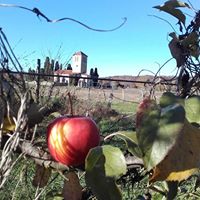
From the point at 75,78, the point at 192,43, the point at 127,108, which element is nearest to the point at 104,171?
the point at 192,43

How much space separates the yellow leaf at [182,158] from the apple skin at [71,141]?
0.37 ft

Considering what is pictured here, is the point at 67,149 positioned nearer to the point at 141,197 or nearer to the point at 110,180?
the point at 110,180

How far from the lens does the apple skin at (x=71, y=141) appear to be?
1.97 ft

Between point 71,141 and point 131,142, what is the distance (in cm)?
9

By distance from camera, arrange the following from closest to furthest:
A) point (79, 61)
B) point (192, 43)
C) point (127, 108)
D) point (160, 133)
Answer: point (160, 133)
point (192, 43)
point (79, 61)
point (127, 108)

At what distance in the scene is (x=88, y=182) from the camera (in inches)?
22.2

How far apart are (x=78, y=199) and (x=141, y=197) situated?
0.25 m

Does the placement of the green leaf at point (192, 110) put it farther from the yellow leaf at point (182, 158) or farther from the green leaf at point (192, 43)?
the green leaf at point (192, 43)

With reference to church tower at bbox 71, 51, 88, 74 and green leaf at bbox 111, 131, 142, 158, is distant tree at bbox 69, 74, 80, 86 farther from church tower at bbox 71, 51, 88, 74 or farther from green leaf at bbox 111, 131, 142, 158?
green leaf at bbox 111, 131, 142, 158

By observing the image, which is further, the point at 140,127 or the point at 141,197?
the point at 141,197

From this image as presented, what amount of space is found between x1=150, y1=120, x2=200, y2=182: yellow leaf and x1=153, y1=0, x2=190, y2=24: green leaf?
9.7 inches

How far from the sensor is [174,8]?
720 mm

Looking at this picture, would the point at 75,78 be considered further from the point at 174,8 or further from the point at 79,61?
the point at 174,8

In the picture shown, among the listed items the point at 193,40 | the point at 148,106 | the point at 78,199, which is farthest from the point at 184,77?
the point at 78,199
